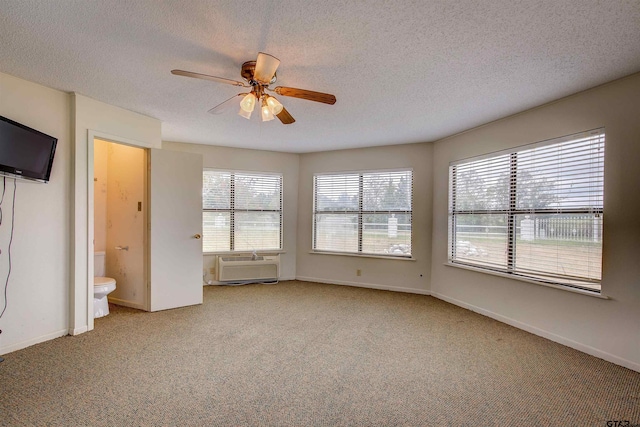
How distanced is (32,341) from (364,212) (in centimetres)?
436

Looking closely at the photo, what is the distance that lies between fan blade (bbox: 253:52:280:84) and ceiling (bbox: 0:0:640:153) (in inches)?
8.9

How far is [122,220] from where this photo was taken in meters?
4.12

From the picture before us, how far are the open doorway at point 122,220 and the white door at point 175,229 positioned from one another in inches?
5.4

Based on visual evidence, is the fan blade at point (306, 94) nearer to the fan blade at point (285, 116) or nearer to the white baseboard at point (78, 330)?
the fan blade at point (285, 116)

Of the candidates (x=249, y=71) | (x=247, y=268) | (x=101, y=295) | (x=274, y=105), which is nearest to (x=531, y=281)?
(x=274, y=105)

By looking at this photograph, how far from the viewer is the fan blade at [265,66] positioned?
6.09ft

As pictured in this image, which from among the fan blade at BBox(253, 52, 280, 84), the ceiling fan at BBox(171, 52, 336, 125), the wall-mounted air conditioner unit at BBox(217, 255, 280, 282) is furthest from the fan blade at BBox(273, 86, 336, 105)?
the wall-mounted air conditioner unit at BBox(217, 255, 280, 282)

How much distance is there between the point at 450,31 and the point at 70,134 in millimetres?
3466

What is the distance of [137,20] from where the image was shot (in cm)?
190

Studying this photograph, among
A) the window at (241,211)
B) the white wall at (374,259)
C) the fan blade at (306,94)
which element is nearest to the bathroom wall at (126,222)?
the window at (241,211)

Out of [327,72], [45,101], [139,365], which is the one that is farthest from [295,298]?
[45,101]

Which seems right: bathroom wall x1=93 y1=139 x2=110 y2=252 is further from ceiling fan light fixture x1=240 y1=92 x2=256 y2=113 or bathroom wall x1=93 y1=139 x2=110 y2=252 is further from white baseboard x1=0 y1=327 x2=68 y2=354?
ceiling fan light fixture x1=240 y1=92 x2=256 y2=113

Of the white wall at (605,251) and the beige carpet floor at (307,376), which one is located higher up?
the white wall at (605,251)

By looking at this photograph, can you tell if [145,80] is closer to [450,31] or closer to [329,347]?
[450,31]
